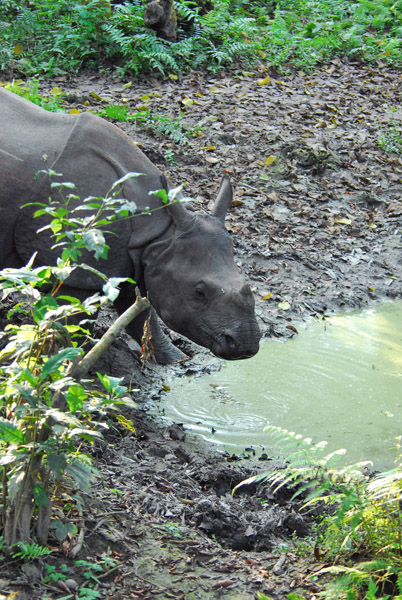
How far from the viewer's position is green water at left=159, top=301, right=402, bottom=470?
588 centimetres

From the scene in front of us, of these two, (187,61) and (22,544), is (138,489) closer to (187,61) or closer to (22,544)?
(22,544)

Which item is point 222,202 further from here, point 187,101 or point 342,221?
point 187,101

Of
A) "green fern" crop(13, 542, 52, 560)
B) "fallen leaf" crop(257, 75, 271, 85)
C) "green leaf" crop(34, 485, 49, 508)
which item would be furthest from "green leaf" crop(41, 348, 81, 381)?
"fallen leaf" crop(257, 75, 271, 85)

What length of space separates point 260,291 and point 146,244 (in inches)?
109

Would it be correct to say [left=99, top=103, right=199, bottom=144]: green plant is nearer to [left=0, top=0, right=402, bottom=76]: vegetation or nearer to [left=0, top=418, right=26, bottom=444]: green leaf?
[left=0, top=0, right=402, bottom=76]: vegetation

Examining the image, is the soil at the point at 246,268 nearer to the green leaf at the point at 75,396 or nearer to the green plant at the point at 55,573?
the green plant at the point at 55,573

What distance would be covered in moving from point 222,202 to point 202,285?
84 centimetres

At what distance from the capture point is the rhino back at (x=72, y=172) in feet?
18.3

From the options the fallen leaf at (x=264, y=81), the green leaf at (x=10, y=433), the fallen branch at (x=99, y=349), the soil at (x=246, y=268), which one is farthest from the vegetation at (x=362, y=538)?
→ the fallen leaf at (x=264, y=81)

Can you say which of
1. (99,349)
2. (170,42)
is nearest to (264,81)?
(170,42)

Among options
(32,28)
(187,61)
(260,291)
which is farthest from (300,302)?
(32,28)

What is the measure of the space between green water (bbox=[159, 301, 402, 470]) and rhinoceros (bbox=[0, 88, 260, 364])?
80 centimetres

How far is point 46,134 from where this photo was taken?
5836 millimetres

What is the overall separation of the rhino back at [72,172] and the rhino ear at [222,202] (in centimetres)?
38
